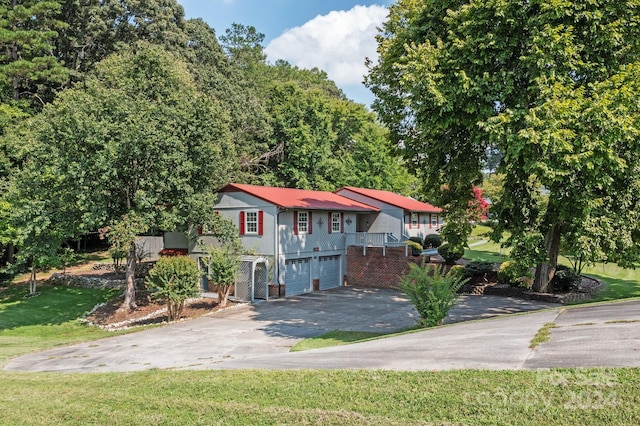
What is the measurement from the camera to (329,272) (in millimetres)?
26859

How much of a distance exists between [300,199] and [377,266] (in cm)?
A: 590

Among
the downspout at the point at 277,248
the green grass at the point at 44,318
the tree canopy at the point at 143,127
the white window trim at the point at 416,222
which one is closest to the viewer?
the green grass at the point at 44,318

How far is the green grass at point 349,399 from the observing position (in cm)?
507

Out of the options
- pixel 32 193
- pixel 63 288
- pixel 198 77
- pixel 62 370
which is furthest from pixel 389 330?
pixel 198 77

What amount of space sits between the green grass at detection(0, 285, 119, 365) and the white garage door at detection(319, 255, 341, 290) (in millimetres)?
11598

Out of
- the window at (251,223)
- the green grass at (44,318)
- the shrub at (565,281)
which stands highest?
the window at (251,223)

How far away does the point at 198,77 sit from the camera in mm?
34250

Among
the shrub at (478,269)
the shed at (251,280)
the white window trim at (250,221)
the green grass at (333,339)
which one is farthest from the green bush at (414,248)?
the green grass at (333,339)

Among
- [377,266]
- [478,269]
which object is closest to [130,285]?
[377,266]

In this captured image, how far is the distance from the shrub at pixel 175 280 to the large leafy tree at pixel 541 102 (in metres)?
11.0

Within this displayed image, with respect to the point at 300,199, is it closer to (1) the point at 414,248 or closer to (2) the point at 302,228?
(2) the point at 302,228

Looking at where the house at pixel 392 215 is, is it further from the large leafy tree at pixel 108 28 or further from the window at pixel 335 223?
the large leafy tree at pixel 108 28

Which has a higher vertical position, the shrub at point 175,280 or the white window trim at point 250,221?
the white window trim at point 250,221

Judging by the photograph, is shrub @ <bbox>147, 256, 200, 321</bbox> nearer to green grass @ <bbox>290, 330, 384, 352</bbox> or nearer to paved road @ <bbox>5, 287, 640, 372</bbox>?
paved road @ <bbox>5, 287, 640, 372</bbox>
